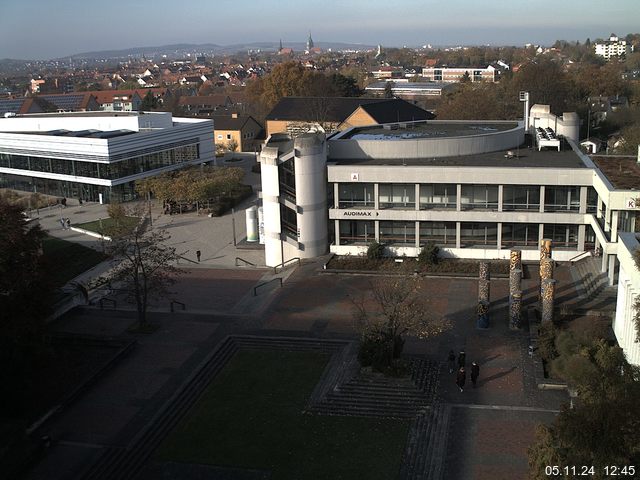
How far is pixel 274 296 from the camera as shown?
36219mm

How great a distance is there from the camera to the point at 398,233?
4203cm

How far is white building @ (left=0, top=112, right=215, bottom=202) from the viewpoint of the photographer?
203 ft

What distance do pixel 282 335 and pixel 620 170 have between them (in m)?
21.9

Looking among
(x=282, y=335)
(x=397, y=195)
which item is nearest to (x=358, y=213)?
(x=397, y=195)

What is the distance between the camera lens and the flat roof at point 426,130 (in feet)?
159

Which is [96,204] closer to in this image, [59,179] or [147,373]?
[59,179]

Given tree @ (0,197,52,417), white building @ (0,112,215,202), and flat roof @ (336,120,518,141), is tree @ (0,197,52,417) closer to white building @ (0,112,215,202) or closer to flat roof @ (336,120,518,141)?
flat roof @ (336,120,518,141)

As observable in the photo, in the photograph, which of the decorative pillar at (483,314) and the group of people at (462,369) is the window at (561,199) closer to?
the decorative pillar at (483,314)

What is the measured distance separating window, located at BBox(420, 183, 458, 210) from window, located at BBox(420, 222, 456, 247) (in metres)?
1.06

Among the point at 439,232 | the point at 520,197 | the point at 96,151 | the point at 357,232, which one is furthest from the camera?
the point at 96,151

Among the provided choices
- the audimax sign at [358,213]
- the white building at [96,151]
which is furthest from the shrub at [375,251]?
the white building at [96,151]

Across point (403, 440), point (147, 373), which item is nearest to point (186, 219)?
point (147, 373)

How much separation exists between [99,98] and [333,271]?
130 m

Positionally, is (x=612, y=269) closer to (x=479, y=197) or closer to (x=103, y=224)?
(x=479, y=197)
